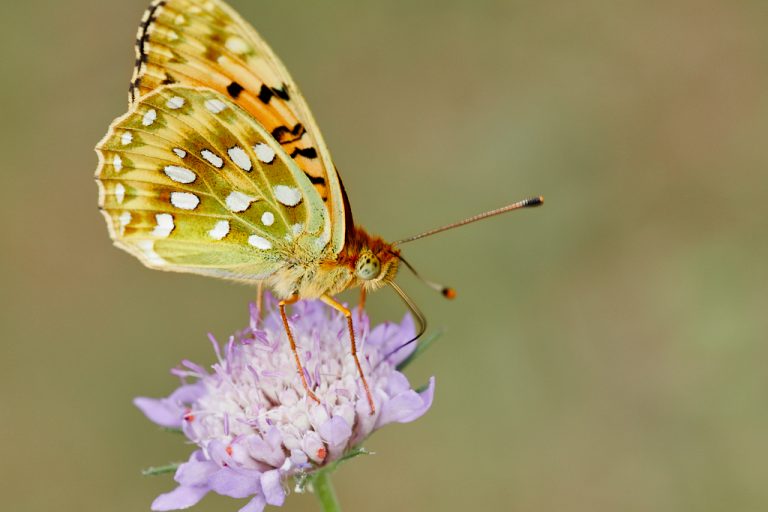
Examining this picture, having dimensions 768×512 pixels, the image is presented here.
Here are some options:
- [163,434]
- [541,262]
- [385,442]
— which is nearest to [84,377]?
[163,434]

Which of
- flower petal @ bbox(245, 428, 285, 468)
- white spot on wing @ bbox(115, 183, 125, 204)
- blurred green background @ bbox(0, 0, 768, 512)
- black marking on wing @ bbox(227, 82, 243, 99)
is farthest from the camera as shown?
blurred green background @ bbox(0, 0, 768, 512)

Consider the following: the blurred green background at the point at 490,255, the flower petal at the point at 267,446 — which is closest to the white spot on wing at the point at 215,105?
the flower petal at the point at 267,446

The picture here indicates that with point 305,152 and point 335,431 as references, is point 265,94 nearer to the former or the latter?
point 305,152

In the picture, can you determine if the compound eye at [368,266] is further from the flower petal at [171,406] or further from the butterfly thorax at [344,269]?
the flower petal at [171,406]

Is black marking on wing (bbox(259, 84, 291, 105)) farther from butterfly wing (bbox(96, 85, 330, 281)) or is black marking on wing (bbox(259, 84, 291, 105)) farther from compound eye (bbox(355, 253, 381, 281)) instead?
compound eye (bbox(355, 253, 381, 281))

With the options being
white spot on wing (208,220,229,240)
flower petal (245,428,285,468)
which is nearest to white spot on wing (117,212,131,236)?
white spot on wing (208,220,229,240)
